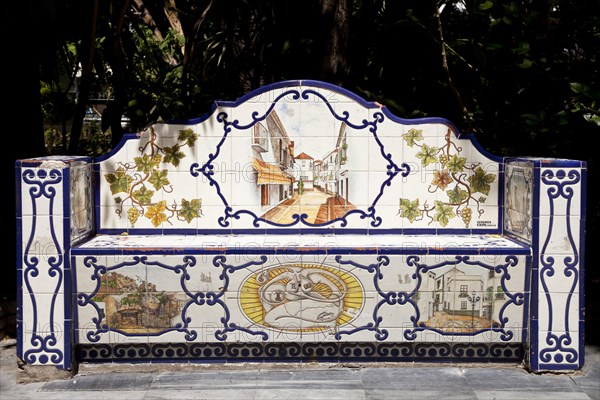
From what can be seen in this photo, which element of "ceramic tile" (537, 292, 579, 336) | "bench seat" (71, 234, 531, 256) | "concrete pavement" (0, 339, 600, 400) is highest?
"bench seat" (71, 234, 531, 256)

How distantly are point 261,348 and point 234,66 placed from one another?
415 cm

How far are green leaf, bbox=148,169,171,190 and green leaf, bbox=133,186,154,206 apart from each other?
0.06 m

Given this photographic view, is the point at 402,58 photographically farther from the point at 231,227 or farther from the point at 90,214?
the point at 90,214

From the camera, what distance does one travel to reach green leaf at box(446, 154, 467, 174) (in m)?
5.03

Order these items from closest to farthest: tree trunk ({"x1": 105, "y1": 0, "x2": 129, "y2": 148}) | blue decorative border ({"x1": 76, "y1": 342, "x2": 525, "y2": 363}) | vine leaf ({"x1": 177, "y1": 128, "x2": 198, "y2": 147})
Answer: blue decorative border ({"x1": 76, "y1": 342, "x2": 525, "y2": 363}), vine leaf ({"x1": 177, "y1": 128, "x2": 198, "y2": 147}), tree trunk ({"x1": 105, "y1": 0, "x2": 129, "y2": 148})

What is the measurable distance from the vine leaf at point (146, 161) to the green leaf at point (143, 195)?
13 centimetres

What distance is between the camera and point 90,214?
492cm

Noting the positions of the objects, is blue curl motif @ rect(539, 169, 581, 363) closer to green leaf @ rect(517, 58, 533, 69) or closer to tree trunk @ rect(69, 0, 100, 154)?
green leaf @ rect(517, 58, 533, 69)

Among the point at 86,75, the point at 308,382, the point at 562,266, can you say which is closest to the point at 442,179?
the point at 562,266

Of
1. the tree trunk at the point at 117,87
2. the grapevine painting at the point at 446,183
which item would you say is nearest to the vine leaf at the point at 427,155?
the grapevine painting at the point at 446,183

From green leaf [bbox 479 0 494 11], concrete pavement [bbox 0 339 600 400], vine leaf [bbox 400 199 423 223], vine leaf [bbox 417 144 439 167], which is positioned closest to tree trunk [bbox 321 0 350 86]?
green leaf [bbox 479 0 494 11]

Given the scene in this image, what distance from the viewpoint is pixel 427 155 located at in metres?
5.03

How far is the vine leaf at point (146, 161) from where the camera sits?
5000 mm

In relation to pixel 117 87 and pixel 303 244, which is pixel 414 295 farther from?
pixel 117 87
